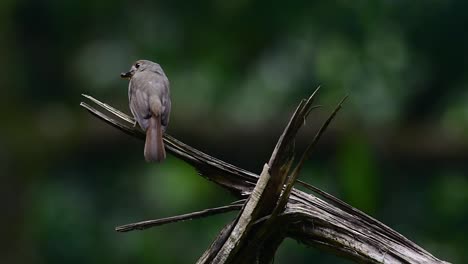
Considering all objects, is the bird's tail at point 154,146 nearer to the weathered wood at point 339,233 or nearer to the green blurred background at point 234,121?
the weathered wood at point 339,233

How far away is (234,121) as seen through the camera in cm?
1011

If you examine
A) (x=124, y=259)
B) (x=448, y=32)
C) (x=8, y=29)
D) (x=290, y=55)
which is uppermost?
(x=448, y=32)

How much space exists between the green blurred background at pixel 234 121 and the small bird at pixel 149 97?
3.03 metres

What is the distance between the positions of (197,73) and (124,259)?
1.61 meters

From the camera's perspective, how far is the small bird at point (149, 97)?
4723 mm

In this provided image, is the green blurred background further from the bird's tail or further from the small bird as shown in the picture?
the bird's tail

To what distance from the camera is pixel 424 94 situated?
10.3 metres

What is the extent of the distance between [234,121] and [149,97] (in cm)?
499

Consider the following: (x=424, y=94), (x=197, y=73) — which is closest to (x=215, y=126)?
(x=197, y=73)

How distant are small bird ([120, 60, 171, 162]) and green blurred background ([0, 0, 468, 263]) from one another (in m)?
3.03

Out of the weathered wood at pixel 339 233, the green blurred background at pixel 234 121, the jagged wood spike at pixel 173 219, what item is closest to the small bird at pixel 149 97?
the jagged wood spike at pixel 173 219

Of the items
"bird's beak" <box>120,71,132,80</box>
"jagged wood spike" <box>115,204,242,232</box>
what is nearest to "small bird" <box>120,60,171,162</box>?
"bird's beak" <box>120,71,132,80</box>

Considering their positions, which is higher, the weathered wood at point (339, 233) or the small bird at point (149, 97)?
the small bird at point (149, 97)

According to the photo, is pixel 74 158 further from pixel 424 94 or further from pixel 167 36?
pixel 424 94
